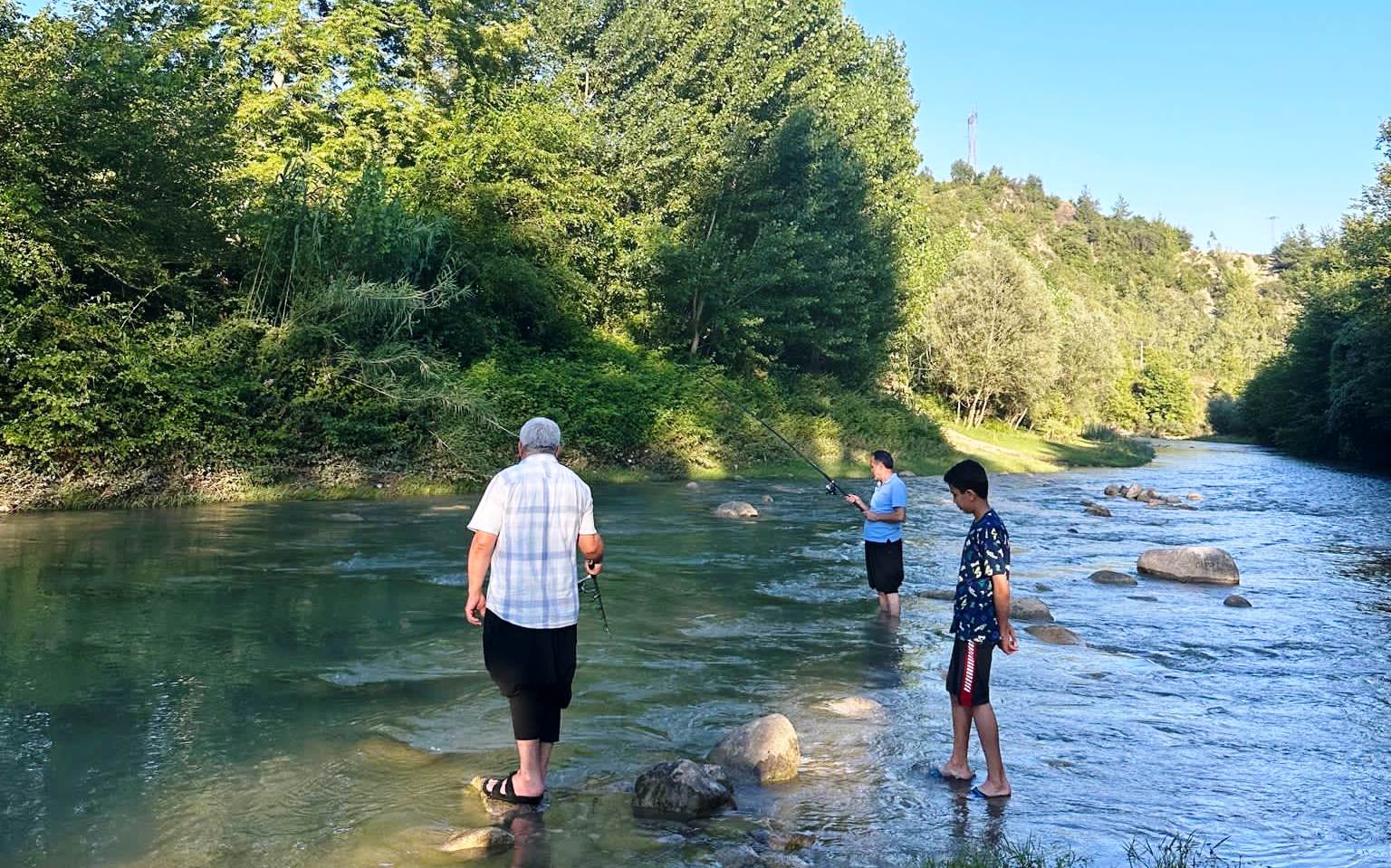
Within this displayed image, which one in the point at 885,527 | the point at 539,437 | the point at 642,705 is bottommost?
the point at 642,705

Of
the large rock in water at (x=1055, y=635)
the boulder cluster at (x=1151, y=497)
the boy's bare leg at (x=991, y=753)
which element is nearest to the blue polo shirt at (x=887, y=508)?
the large rock in water at (x=1055, y=635)

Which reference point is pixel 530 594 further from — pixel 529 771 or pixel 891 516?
pixel 891 516

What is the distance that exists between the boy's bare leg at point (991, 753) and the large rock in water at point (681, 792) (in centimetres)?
165

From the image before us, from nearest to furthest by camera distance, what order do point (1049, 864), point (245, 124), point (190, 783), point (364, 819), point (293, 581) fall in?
point (1049, 864)
point (364, 819)
point (190, 783)
point (293, 581)
point (245, 124)

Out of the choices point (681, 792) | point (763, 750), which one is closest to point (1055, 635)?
point (763, 750)

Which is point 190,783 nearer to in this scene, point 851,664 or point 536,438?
point 536,438

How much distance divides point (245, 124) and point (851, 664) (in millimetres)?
31107

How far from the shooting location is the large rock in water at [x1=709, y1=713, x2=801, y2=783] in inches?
282

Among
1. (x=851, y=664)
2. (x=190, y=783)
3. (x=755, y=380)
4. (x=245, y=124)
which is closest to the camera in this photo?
(x=190, y=783)

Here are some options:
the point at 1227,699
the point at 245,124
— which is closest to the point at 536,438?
the point at 1227,699

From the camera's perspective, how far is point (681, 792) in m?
6.47

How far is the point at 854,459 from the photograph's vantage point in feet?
135

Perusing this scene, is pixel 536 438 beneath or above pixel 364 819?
above

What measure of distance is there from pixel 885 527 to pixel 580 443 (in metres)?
20.5
